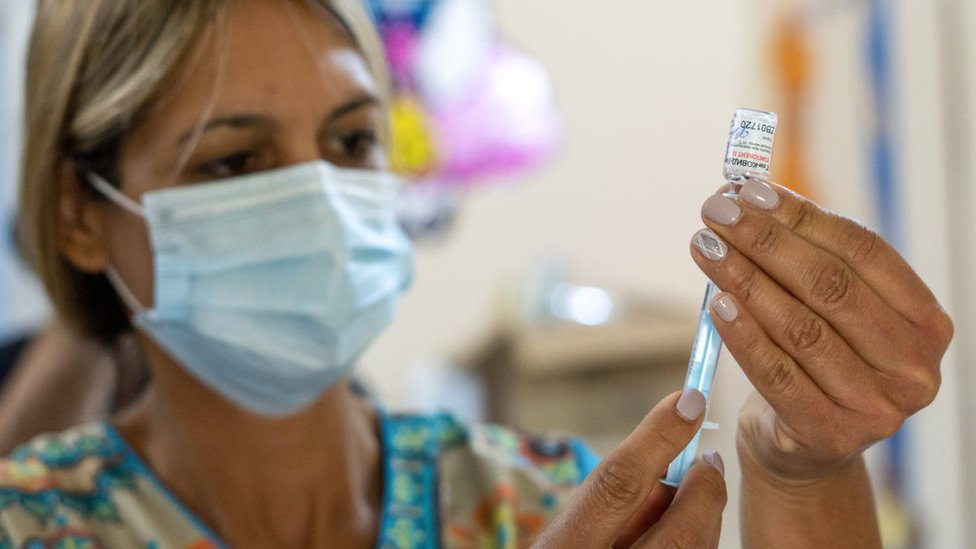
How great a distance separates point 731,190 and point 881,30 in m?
1.87

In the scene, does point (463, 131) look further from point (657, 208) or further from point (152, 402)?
point (152, 402)

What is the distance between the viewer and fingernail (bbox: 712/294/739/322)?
0.75 meters

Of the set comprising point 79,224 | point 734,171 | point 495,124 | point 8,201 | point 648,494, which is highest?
point 734,171

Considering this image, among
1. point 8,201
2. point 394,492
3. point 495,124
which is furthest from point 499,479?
point 8,201

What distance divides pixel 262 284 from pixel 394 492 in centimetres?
29

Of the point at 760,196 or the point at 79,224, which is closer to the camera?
the point at 760,196

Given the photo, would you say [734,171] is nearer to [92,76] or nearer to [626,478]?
[626,478]

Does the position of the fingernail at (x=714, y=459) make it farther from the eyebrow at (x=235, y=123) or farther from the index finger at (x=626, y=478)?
the eyebrow at (x=235, y=123)

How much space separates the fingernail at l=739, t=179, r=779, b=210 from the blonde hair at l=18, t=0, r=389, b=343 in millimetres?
709

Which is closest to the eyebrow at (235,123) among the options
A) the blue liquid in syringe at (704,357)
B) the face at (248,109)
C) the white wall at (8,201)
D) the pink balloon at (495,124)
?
the face at (248,109)

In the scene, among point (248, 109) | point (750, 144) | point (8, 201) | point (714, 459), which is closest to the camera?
point (750, 144)

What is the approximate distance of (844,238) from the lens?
2.48 feet

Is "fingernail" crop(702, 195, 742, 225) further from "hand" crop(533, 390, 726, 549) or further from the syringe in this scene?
"hand" crop(533, 390, 726, 549)

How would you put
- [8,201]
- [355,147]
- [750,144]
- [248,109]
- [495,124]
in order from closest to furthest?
[750,144] → [248,109] → [355,147] → [495,124] → [8,201]
